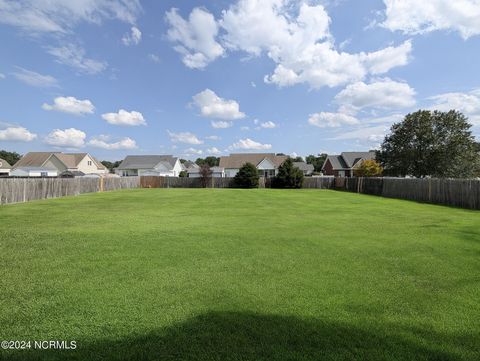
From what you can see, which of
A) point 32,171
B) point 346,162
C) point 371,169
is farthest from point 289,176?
point 32,171

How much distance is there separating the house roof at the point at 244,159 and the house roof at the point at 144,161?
11.7 metres

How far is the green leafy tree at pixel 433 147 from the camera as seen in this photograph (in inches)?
1350

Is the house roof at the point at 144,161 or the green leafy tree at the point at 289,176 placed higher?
the house roof at the point at 144,161

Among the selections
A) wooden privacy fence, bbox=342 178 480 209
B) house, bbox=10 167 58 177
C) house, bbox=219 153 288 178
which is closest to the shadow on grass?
wooden privacy fence, bbox=342 178 480 209

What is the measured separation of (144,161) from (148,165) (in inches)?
85.3

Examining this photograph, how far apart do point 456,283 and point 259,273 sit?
10.7 feet

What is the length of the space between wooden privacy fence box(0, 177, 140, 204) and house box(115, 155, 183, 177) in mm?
29611

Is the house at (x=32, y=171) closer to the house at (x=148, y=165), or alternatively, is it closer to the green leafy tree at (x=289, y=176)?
the house at (x=148, y=165)

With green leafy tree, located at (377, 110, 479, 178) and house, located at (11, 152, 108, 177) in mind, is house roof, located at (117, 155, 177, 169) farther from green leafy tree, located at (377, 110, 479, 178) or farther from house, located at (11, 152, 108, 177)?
green leafy tree, located at (377, 110, 479, 178)

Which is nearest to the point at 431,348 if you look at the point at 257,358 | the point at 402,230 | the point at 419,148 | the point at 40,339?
the point at 257,358

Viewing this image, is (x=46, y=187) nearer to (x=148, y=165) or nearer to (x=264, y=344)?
(x=264, y=344)

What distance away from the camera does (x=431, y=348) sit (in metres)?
3.11

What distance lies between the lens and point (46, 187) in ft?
73.4

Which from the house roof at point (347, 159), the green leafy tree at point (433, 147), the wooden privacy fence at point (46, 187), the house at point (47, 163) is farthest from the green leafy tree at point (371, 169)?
the house at point (47, 163)
